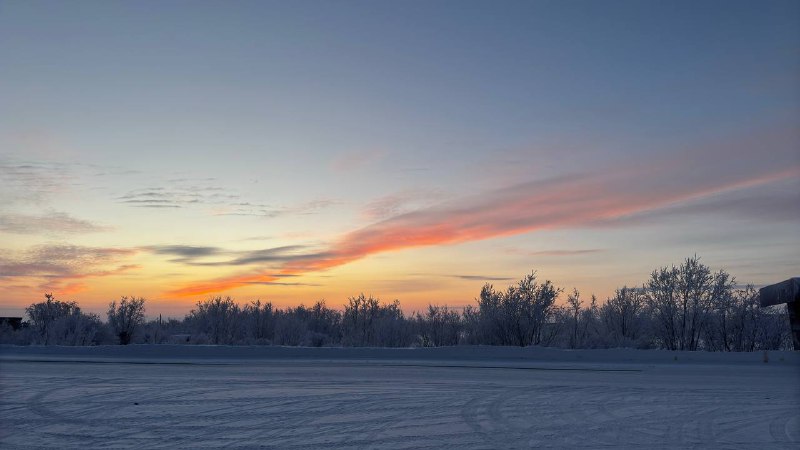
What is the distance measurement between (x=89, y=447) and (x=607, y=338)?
27.1 meters

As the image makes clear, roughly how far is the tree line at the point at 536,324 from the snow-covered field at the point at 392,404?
426 inches

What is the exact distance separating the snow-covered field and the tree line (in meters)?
10.8

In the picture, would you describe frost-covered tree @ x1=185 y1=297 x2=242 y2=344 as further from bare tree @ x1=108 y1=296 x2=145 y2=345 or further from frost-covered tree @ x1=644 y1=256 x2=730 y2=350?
frost-covered tree @ x1=644 y1=256 x2=730 y2=350

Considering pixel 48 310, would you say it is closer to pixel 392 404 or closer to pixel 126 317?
pixel 126 317

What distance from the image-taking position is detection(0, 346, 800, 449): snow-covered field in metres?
8.01

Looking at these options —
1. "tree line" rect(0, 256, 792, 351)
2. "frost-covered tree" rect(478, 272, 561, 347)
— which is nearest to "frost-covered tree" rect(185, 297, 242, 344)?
"tree line" rect(0, 256, 792, 351)

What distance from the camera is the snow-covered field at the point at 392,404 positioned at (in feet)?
26.3

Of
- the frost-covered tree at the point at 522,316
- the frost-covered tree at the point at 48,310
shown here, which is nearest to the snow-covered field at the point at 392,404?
the frost-covered tree at the point at 522,316

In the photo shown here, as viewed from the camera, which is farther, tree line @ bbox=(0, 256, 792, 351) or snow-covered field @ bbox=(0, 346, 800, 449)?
tree line @ bbox=(0, 256, 792, 351)

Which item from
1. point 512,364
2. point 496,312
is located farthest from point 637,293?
point 512,364

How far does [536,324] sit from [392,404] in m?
21.5

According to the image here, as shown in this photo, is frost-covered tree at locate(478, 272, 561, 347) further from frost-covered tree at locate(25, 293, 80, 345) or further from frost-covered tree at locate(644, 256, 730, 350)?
frost-covered tree at locate(25, 293, 80, 345)

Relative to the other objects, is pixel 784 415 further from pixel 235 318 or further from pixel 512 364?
pixel 235 318

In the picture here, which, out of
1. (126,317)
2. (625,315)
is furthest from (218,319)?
(625,315)
